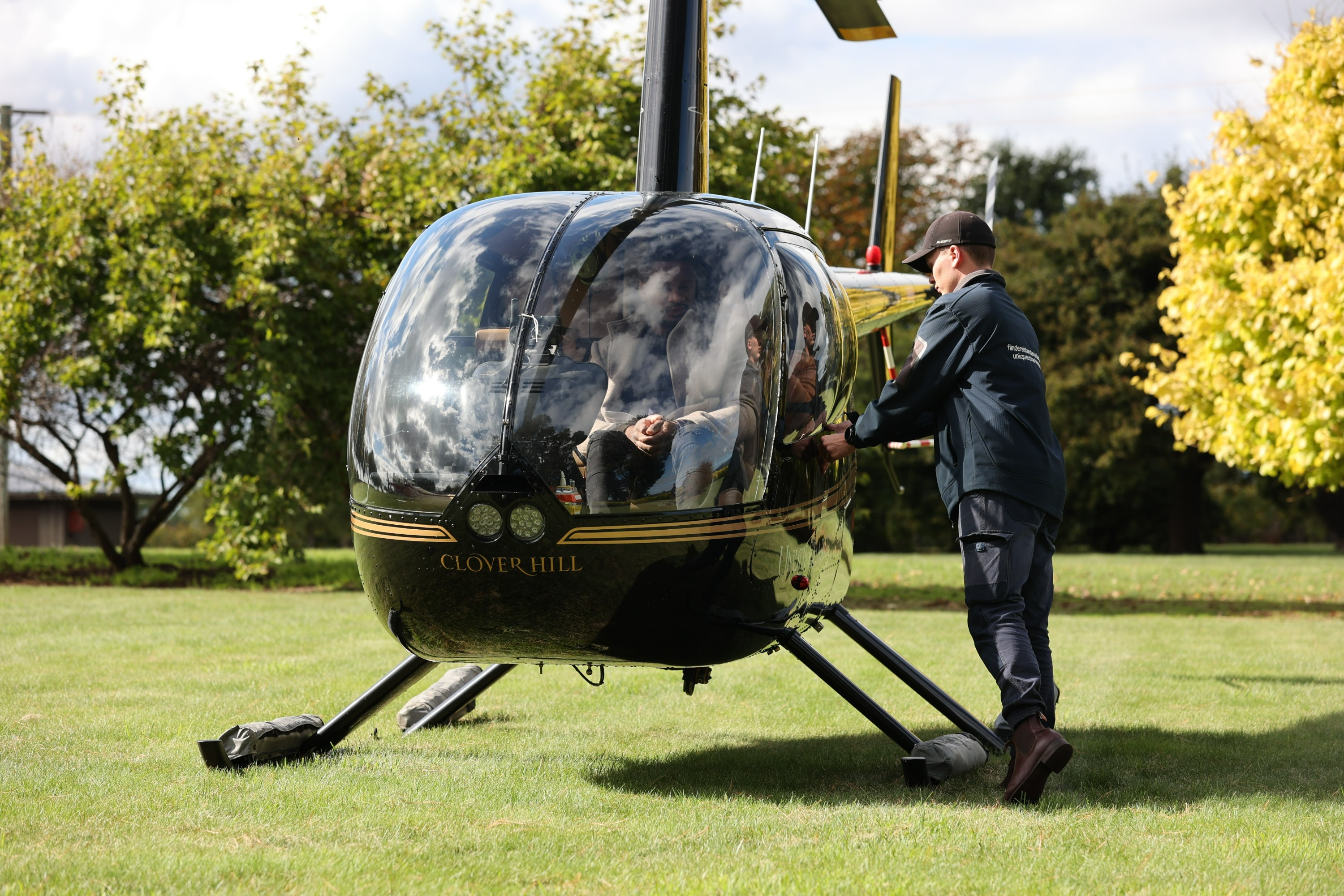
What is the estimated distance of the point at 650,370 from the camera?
12.4 feet

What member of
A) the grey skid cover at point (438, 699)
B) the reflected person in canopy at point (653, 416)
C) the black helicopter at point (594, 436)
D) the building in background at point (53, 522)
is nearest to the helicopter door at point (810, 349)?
the black helicopter at point (594, 436)

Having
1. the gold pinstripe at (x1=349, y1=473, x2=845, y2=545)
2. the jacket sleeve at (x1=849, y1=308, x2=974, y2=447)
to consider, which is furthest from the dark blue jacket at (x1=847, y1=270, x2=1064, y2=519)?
the gold pinstripe at (x1=349, y1=473, x2=845, y2=545)

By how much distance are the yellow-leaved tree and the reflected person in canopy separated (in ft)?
31.5

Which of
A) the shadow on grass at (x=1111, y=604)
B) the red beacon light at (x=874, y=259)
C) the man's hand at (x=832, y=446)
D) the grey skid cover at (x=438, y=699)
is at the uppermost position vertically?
the red beacon light at (x=874, y=259)

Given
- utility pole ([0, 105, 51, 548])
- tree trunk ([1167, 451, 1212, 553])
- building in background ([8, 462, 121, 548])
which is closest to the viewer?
utility pole ([0, 105, 51, 548])

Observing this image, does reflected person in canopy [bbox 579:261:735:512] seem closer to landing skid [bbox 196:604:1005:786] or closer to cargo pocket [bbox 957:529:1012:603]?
landing skid [bbox 196:604:1005:786]


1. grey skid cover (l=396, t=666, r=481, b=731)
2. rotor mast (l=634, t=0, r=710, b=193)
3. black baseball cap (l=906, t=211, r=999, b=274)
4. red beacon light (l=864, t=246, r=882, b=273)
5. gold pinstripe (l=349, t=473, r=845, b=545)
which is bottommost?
grey skid cover (l=396, t=666, r=481, b=731)

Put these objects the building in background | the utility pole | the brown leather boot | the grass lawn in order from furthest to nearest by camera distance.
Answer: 1. the building in background
2. the utility pole
3. the brown leather boot
4. the grass lawn

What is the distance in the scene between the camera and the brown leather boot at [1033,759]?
4152 mm

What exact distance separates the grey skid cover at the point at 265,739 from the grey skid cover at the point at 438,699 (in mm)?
855

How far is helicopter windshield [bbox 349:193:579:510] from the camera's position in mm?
3799

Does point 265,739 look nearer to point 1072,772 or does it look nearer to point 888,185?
point 1072,772

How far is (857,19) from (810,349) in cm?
267

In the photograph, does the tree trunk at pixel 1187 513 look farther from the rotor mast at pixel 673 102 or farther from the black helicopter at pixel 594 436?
the black helicopter at pixel 594 436
